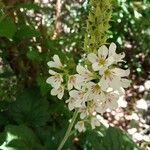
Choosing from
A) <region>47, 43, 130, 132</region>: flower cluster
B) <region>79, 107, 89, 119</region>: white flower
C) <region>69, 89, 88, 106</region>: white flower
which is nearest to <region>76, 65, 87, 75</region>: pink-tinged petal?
<region>47, 43, 130, 132</region>: flower cluster

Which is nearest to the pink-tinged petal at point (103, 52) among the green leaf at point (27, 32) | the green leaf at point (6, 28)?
the green leaf at point (6, 28)

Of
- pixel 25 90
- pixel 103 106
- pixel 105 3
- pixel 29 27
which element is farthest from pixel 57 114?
pixel 105 3

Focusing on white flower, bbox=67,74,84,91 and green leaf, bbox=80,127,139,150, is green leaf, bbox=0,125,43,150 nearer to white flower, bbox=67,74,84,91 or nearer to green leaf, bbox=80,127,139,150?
green leaf, bbox=80,127,139,150

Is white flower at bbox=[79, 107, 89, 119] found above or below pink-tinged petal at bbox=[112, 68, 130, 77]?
below

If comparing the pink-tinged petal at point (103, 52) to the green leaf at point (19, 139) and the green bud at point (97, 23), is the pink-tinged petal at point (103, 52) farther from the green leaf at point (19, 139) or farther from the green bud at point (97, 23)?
the green leaf at point (19, 139)

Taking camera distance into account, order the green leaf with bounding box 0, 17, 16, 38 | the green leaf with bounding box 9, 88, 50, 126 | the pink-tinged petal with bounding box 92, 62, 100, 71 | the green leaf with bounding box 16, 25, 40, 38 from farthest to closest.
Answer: the green leaf with bounding box 9, 88, 50, 126, the green leaf with bounding box 16, 25, 40, 38, the green leaf with bounding box 0, 17, 16, 38, the pink-tinged petal with bounding box 92, 62, 100, 71

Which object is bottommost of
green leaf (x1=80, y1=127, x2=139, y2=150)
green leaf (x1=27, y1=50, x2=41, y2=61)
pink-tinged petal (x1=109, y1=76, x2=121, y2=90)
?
green leaf (x1=80, y1=127, x2=139, y2=150)
